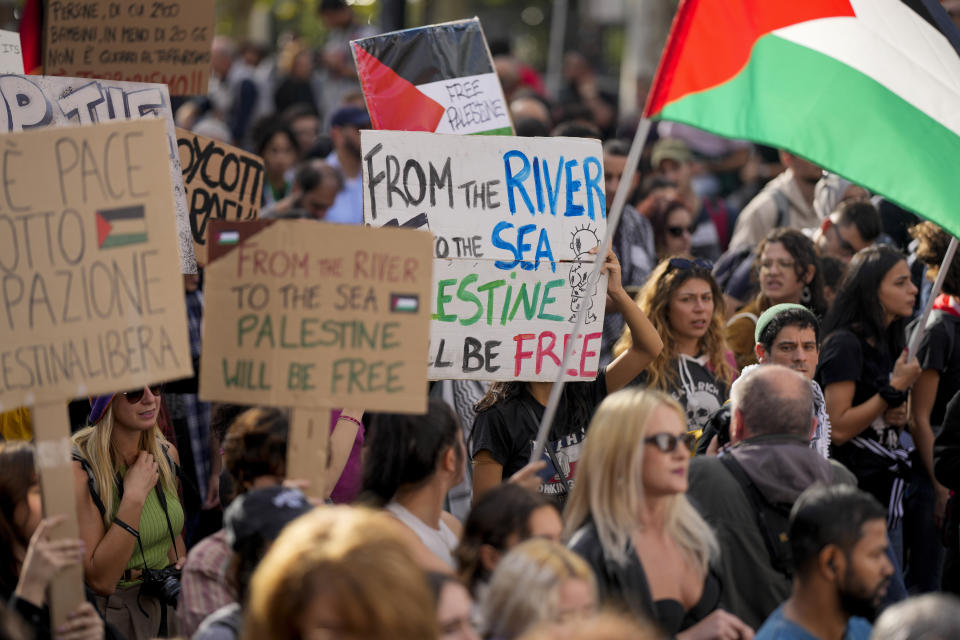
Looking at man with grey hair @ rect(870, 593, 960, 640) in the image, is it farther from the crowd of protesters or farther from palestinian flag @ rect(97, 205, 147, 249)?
palestinian flag @ rect(97, 205, 147, 249)

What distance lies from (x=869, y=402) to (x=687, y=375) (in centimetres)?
90

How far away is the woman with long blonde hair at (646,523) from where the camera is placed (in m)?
3.98

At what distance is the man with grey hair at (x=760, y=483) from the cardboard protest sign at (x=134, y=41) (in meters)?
3.69

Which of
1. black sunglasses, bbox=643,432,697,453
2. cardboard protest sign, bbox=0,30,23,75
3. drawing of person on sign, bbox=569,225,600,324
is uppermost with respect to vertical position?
cardboard protest sign, bbox=0,30,23,75

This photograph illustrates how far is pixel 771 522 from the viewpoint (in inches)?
176

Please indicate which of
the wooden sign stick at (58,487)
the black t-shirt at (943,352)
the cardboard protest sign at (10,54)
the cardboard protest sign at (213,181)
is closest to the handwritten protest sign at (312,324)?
the wooden sign stick at (58,487)

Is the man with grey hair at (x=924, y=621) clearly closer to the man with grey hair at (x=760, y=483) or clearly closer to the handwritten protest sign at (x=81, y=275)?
the man with grey hair at (x=760, y=483)

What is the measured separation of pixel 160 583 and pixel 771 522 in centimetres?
226

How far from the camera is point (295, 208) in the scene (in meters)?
9.22

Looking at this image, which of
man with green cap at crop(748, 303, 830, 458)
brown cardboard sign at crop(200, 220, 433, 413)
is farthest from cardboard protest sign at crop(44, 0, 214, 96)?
man with green cap at crop(748, 303, 830, 458)

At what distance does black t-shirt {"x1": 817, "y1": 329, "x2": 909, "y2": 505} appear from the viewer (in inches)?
249

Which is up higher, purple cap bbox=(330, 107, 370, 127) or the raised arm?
purple cap bbox=(330, 107, 370, 127)

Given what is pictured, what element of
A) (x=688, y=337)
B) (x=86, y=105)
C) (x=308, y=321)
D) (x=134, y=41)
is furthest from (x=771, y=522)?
(x=134, y=41)

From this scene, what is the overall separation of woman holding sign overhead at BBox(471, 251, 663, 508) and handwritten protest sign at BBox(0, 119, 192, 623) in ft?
5.03
